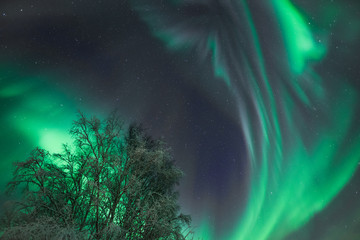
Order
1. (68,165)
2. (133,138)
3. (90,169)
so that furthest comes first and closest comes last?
(133,138) → (68,165) → (90,169)

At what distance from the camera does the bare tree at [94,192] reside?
40.2 ft

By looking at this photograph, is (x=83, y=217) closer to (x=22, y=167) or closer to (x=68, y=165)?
(x=68, y=165)

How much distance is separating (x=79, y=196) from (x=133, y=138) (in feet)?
17.2

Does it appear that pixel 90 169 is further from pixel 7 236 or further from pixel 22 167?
pixel 7 236

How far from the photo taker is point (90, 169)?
1337cm

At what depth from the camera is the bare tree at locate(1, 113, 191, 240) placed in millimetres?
12242

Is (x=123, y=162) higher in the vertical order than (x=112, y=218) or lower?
higher

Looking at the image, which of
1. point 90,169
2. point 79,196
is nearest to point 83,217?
point 79,196

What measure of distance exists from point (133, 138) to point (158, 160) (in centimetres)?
377

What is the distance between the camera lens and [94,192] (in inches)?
524

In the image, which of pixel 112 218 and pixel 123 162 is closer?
pixel 112 218

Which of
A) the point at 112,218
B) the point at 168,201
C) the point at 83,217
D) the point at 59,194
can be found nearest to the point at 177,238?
the point at 168,201

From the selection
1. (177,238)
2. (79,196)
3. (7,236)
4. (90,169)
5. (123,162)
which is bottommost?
(7,236)

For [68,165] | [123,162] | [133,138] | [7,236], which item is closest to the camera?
[7,236]
